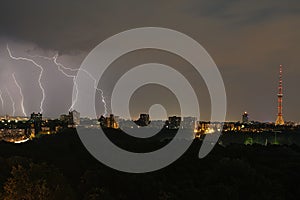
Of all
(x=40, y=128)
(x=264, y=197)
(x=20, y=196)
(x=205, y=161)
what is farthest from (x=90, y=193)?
(x=40, y=128)

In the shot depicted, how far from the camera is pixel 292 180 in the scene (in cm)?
2841

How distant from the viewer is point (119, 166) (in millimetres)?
27734

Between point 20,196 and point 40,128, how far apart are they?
77.0 m

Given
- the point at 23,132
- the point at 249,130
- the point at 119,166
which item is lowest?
the point at 119,166

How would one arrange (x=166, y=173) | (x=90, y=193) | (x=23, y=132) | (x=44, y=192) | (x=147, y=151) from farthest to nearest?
(x=23, y=132)
(x=147, y=151)
(x=166, y=173)
(x=90, y=193)
(x=44, y=192)

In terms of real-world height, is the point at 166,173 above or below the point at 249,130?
below

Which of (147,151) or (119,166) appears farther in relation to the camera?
(147,151)

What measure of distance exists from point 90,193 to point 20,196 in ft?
8.59

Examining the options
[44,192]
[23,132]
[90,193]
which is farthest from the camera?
[23,132]

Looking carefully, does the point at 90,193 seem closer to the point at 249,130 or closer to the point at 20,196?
the point at 20,196

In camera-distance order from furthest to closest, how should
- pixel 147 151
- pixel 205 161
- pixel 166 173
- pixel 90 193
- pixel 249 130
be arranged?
pixel 249 130 < pixel 147 151 < pixel 205 161 < pixel 166 173 < pixel 90 193

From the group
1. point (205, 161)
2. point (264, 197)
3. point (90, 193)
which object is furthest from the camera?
point (205, 161)

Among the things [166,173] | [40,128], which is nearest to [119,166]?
[166,173]

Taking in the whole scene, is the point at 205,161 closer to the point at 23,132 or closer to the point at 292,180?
the point at 292,180
